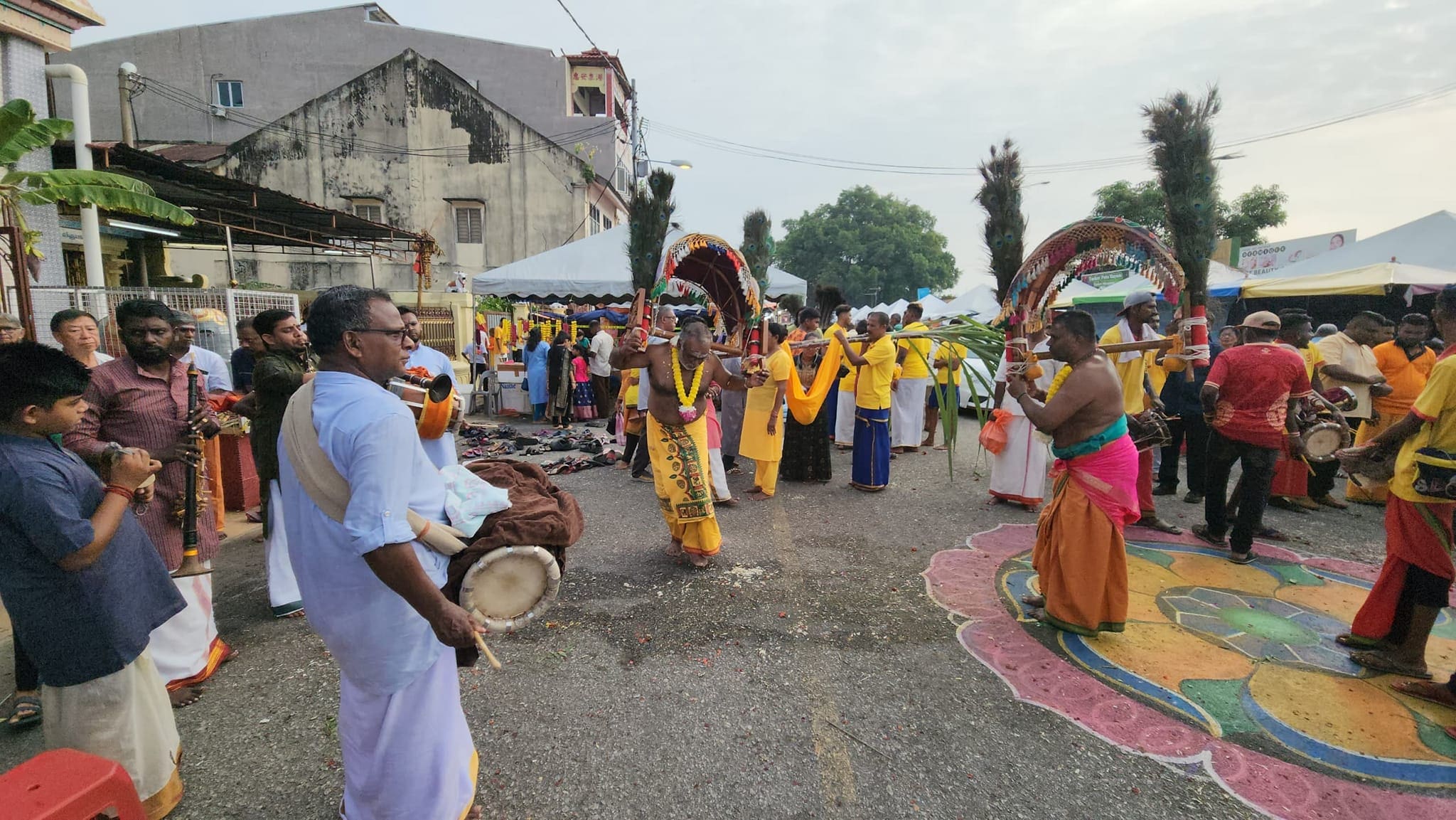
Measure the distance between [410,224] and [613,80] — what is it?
13370mm

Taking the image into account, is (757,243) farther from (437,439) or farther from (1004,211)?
(437,439)

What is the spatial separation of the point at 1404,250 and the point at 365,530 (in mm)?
16700

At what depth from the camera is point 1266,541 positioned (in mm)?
5605

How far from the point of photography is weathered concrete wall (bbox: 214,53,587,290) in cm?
2275

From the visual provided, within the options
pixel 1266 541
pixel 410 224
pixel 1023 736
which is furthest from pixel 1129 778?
pixel 410 224

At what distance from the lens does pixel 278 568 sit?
13.3 ft

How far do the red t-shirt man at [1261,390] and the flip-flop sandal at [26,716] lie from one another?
7.55 meters

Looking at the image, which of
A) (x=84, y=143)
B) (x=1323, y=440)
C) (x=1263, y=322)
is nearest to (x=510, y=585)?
(x=1263, y=322)

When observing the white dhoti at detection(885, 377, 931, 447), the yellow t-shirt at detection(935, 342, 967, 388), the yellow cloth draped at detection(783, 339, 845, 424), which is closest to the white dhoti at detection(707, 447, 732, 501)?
the yellow cloth draped at detection(783, 339, 845, 424)

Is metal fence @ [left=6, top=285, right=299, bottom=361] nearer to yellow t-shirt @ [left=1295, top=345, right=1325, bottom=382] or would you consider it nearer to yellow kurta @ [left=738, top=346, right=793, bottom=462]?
yellow kurta @ [left=738, top=346, right=793, bottom=462]

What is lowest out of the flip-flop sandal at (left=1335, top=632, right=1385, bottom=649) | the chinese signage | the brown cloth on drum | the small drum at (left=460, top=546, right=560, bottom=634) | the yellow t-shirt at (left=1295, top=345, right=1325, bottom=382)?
the flip-flop sandal at (left=1335, top=632, right=1385, bottom=649)

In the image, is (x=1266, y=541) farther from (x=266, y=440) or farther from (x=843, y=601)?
(x=266, y=440)

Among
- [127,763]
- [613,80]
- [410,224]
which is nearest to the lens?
[127,763]

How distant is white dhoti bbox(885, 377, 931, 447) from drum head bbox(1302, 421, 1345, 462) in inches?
187
